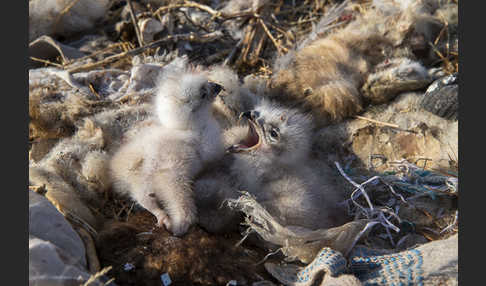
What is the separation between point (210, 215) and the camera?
7.34 feet

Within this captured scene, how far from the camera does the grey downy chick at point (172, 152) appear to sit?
215 centimetres

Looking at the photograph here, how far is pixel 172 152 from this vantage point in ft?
7.51

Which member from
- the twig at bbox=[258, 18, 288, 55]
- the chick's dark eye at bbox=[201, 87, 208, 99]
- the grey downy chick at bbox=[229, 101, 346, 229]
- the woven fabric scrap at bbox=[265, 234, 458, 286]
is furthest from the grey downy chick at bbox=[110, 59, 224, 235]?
the twig at bbox=[258, 18, 288, 55]

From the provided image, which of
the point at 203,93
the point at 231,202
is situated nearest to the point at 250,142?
the point at 203,93

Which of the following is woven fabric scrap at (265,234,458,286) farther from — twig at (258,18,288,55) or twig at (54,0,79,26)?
twig at (54,0,79,26)

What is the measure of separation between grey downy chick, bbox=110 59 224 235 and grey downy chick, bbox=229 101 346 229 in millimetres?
221

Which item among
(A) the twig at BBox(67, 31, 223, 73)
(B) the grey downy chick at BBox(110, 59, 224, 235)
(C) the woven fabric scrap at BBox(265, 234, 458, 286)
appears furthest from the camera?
(A) the twig at BBox(67, 31, 223, 73)

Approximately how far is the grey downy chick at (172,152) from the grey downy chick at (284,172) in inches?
8.7

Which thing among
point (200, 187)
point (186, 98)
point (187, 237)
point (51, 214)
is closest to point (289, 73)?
point (186, 98)

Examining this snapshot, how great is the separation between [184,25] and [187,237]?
2.48 metres

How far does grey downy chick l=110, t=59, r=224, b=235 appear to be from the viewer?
7.05 feet

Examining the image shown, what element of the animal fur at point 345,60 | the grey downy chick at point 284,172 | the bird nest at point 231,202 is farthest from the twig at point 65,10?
the grey downy chick at point 284,172

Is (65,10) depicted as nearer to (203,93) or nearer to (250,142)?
(203,93)

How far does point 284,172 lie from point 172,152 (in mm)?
642
